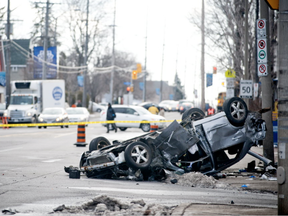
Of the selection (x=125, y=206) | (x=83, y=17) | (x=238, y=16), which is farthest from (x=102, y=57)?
(x=125, y=206)

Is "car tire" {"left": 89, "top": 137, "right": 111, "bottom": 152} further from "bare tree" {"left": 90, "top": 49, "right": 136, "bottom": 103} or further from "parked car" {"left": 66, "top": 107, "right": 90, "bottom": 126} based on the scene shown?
"bare tree" {"left": 90, "top": 49, "right": 136, "bottom": 103}

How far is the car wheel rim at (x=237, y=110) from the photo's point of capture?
10867mm

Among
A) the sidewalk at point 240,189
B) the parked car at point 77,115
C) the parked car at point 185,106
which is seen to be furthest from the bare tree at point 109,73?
the sidewalk at point 240,189

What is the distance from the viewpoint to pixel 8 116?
38.0m

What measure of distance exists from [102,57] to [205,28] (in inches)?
1766

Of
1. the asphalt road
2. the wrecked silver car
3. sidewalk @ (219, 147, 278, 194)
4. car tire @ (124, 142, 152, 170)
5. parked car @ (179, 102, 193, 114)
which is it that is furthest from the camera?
parked car @ (179, 102, 193, 114)

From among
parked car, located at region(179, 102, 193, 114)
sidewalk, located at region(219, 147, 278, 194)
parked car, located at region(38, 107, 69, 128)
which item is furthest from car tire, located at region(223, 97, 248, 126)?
parked car, located at region(179, 102, 193, 114)

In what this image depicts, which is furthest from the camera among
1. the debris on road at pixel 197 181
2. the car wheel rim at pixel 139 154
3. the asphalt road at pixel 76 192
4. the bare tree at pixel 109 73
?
the bare tree at pixel 109 73

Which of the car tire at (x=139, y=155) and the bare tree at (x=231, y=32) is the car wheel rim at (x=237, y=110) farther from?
the bare tree at (x=231, y=32)

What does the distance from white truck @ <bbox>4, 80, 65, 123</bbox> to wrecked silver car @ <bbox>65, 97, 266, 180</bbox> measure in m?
28.0

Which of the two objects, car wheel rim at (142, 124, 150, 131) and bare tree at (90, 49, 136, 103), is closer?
car wheel rim at (142, 124, 150, 131)

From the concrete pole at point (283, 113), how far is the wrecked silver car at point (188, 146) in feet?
13.5

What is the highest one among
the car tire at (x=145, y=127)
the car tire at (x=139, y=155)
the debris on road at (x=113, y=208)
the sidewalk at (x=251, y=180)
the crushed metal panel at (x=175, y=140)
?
the crushed metal panel at (x=175, y=140)

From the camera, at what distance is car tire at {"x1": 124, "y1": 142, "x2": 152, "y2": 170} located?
1034 cm
